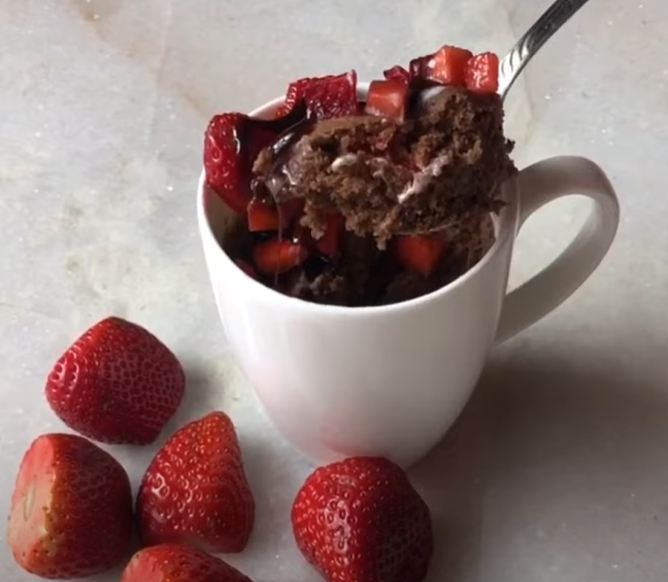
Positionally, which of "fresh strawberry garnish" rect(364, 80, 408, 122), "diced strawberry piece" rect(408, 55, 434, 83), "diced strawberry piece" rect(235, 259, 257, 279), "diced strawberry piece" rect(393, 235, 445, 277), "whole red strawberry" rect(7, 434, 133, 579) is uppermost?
"diced strawberry piece" rect(408, 55, 434, 83)

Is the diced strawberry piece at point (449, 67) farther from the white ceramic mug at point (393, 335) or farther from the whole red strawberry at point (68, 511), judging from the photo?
the whole red strawberry at point (68, 511)

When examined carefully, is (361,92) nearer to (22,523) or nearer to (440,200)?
(440,200)

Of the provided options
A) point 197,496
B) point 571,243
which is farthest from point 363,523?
point 571,243

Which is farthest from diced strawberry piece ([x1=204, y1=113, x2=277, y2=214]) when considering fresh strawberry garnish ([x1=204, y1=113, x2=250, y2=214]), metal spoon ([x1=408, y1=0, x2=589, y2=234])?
metal spoon ([x1=408, y1=0, x2=589, y2=234])

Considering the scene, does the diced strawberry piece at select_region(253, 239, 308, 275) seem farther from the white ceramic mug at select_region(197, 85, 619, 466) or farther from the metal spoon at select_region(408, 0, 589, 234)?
the metal spoon at select_region(408, 0, 589, 234)

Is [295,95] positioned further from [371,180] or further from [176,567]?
[176,567]

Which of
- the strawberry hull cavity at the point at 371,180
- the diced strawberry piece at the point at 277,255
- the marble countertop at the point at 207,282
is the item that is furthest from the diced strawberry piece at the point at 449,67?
the marble countertop at the point at 207,282
